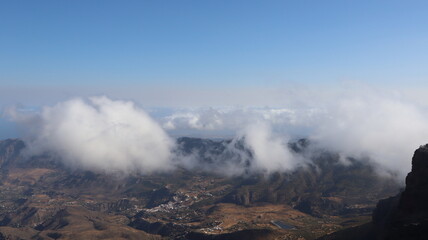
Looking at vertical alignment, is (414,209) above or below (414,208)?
below

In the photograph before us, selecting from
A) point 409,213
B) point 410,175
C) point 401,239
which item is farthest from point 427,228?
point 410,175

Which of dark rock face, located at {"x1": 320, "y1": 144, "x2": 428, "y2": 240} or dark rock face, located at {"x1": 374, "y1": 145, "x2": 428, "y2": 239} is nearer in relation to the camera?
dark rock face, located at {"x1": 320, "y1": 144, "x2": 428, "y2": 240}

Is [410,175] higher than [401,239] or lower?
higher

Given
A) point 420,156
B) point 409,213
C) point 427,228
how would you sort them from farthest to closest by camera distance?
point 420,156
point 409,213
point 427,228

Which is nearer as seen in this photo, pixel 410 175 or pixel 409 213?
pixel 409 213

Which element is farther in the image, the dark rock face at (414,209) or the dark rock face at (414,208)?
the dark rock face at (414,208)

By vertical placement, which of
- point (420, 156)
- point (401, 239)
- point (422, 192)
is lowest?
point (401, 239)

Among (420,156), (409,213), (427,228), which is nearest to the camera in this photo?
(427,228)

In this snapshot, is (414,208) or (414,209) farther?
(414,208)

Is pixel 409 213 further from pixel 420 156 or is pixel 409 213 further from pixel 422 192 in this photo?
pixel 420 156
